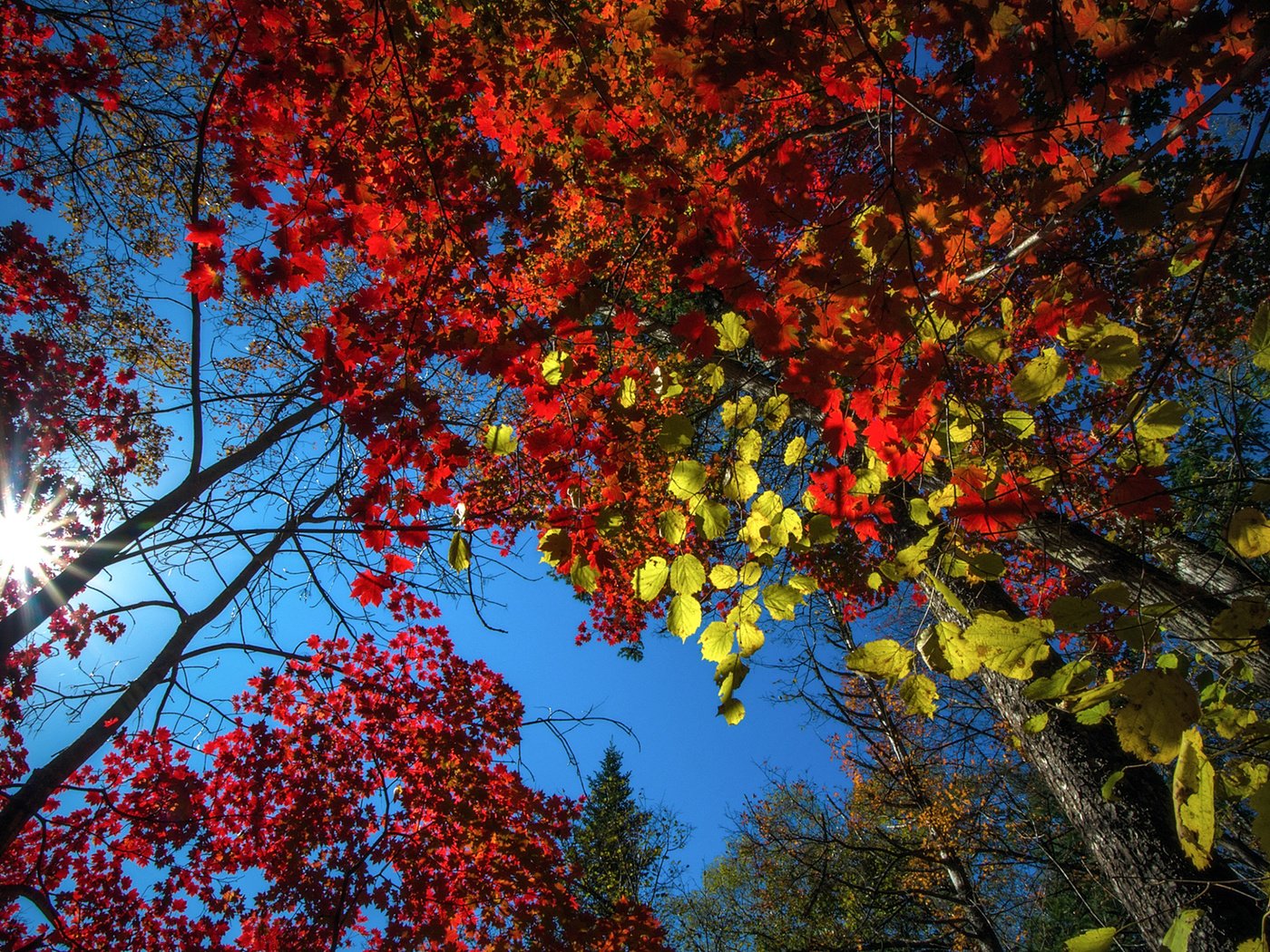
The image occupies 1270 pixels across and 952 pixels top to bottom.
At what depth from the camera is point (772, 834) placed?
18.4 feet

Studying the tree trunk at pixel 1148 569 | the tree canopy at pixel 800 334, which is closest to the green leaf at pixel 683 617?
the tree canopy at pixel 800 334

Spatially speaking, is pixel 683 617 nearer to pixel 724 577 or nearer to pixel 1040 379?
pixel 724 577

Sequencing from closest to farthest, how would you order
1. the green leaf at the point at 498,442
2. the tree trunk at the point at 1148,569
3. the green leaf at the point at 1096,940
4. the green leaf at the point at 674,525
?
the green leaf at the point at 1096,940 → the green leaf at the point at 674,525 → the green leaf at the point at 498,442 → the tree trunk at the point at 1148,569

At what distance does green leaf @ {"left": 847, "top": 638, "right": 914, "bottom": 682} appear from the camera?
135 centimetres

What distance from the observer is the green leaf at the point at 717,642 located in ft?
5.18

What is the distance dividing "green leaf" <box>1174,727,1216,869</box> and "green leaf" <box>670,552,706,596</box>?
994 mm

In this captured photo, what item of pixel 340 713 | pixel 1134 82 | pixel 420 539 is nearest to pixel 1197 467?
pixel 1134 82

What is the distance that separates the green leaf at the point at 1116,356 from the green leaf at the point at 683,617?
126cm

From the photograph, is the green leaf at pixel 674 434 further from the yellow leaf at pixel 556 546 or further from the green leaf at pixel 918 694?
the green leaf at pixel 918 694

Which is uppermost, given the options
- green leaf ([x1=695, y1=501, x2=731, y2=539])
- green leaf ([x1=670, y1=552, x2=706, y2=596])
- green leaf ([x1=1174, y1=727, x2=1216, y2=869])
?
green leaf ([x1=695, y1=501, x2=731, y2=539])

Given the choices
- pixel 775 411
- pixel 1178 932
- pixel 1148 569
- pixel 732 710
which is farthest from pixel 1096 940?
pixel 1148 569

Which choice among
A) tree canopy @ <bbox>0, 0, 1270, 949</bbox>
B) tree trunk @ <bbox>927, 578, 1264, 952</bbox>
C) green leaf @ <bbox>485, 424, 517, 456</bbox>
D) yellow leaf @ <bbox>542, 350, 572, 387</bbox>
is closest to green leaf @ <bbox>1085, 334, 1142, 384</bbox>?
tree canopy @ <bbox>0, 0, 1270, 949</bbox>

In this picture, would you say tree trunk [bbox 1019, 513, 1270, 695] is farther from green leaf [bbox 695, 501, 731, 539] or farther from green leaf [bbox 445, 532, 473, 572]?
green leaf [bbox 445, 532, 473, 572]

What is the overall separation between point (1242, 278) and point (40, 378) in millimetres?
13346
